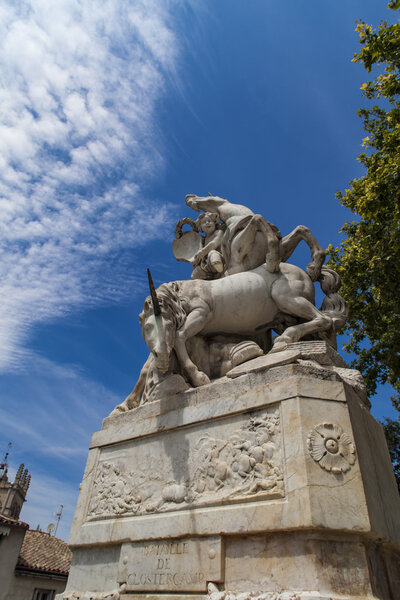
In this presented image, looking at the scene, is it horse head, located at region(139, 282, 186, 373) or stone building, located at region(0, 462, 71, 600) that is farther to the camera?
stone building, located at region(0, 462, 71, 600)

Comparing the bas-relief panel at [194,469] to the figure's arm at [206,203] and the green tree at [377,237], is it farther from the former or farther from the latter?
the green tree at [377,237]

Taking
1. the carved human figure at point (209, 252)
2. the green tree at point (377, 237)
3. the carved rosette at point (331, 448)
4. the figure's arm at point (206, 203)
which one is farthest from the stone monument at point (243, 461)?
the green tree at point (377, 237)

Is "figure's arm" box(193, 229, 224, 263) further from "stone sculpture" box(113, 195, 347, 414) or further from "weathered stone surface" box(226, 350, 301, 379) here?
"weathered stone surface" box(226, 350, 301, 379)

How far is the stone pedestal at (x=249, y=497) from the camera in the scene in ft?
10.3

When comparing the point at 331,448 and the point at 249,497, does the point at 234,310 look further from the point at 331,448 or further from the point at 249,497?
the point at 249,497

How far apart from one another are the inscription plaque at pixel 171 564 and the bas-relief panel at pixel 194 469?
0.30 m

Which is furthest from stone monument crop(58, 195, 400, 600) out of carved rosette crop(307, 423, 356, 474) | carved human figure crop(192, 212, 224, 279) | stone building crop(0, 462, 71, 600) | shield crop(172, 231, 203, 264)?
stone building crop(0, 462, 71, 600)

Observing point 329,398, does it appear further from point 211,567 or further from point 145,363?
point 145,363

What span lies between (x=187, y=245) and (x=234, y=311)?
2017 mm

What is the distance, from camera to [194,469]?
4012 millimetres

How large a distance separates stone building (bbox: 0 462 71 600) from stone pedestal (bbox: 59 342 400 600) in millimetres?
17037

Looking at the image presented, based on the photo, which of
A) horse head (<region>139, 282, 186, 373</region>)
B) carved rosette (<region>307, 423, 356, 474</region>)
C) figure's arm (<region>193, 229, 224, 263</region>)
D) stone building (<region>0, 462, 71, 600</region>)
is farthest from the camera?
stone building (<region>0, 462, 71, 600</region>)

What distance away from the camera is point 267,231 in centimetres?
560

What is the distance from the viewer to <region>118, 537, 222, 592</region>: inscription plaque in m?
3.41
